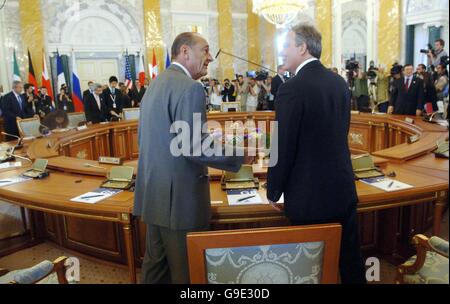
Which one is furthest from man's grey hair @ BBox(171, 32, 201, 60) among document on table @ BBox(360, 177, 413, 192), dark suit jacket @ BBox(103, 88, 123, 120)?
dark suit jacket @ BBox(103, 88, 123, 120)

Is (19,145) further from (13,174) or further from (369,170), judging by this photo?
(369,170)

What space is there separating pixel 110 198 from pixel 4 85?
897cm

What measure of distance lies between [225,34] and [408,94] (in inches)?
316

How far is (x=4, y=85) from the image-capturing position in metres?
9.82

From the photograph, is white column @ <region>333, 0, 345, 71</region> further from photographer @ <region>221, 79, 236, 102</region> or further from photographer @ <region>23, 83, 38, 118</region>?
photographer @ <region>23, 83, 38, 118</region>

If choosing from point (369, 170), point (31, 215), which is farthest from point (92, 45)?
point (369, 170)

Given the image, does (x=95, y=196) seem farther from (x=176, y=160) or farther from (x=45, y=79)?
(x=45, y=79)

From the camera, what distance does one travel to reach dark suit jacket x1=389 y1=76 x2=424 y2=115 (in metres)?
5.76

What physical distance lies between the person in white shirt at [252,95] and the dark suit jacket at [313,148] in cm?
761

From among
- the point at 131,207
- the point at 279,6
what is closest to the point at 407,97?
the point at 279,6

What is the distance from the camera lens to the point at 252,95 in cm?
934

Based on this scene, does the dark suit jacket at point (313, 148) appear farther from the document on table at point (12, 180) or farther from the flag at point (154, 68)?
the flag at point (154, 68)

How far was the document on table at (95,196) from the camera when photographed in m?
2.48

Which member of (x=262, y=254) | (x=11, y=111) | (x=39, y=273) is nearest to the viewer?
(x=262, y=254)
